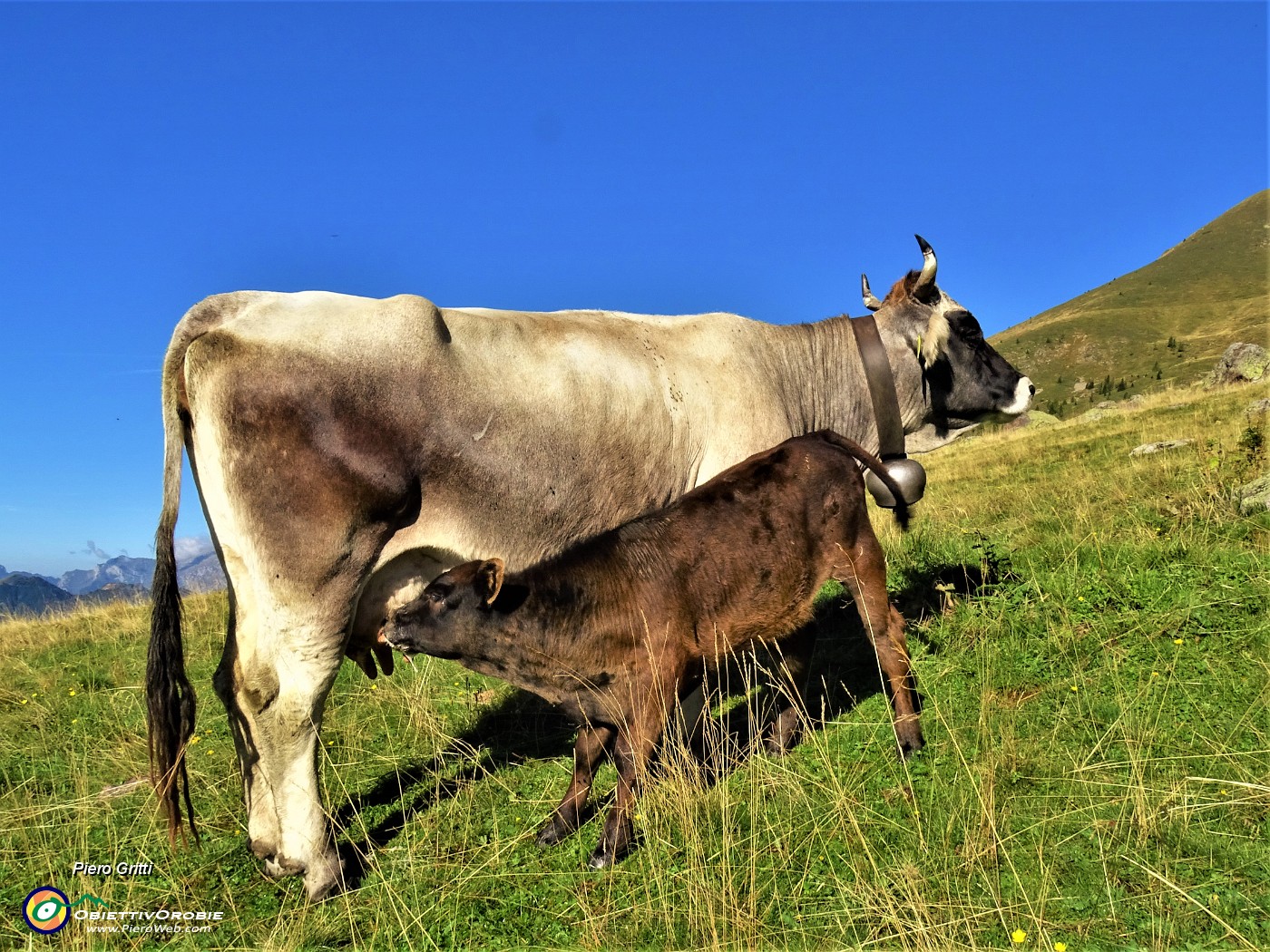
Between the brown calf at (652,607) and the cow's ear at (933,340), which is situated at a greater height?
the cow's ear at (933,340)

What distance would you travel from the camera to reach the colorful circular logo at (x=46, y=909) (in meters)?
4.74

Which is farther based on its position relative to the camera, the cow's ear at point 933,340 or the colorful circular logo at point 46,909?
the cow's ear at point 933,340

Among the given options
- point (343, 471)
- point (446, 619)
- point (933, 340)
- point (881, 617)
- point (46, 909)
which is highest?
point (933, 340)

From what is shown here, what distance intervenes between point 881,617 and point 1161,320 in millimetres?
144288

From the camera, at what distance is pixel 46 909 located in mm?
4879

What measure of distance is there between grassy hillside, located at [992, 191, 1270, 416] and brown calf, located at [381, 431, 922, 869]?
83.1m

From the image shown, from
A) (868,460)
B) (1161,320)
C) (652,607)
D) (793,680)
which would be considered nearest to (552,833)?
(652,607)

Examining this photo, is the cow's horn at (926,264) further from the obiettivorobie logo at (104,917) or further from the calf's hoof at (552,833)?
the obiettivorobie logo at (104,917)

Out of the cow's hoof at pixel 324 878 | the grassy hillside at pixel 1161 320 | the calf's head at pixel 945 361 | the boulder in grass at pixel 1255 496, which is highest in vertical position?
the grassy hillside at pixel 1161 320

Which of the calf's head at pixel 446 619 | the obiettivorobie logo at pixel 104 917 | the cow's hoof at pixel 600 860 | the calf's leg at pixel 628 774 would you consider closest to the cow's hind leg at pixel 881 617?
the calf's leg at pixel 628 774

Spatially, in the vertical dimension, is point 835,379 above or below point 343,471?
above

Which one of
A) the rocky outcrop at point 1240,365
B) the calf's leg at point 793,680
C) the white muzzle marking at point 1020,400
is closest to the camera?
the calf's leg at point 793,680

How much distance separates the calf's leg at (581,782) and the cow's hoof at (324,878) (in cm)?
119

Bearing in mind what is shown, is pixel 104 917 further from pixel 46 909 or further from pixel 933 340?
pixel 933 340
